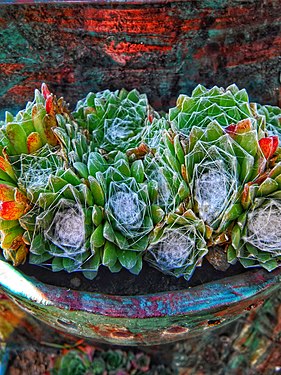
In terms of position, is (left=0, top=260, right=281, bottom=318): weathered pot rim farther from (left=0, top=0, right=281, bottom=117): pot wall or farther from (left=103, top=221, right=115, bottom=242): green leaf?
(left=0, top=0, right=281, bottom=117): pot wall

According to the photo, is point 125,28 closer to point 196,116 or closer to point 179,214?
point 196,116

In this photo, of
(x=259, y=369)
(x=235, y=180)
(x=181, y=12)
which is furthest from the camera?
(x=259, y=369)

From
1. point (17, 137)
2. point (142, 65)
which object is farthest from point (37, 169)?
point (142, 65)

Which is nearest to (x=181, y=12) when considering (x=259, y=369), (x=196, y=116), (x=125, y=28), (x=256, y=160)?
(x=125, y=28)

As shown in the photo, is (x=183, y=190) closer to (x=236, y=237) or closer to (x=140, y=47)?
(x=236, y=237)

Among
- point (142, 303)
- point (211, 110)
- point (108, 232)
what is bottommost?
point (142, 303)

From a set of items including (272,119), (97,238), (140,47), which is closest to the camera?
(97,238)

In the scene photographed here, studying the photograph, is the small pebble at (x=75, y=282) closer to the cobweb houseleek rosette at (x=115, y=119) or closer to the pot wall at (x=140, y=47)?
the cobweb houseleek rosette at (x=115, y=119)
